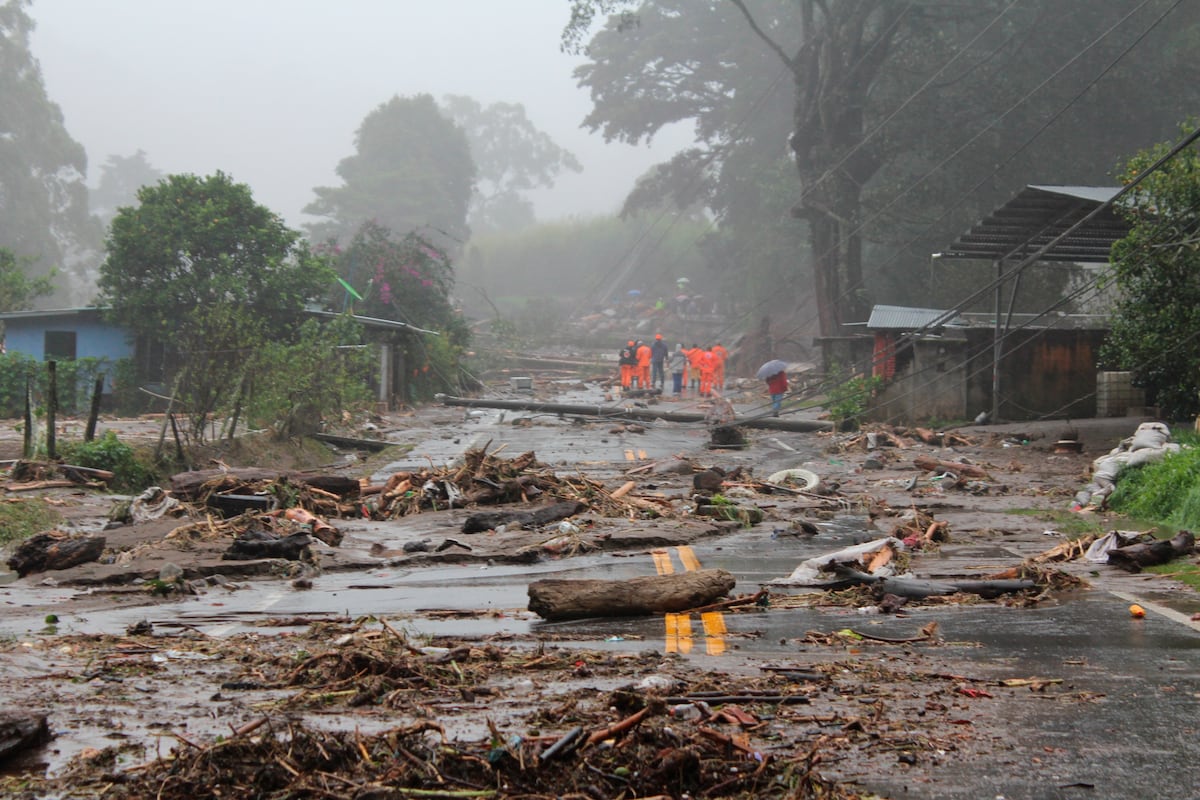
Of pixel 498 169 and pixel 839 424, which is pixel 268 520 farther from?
pixel 498 169

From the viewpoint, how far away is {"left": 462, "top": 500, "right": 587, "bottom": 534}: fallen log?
47.0ft

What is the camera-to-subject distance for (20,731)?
5266 millimetres

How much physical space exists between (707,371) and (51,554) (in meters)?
31.1

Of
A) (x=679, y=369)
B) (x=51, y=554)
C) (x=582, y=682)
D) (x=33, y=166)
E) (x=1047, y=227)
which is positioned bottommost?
(x=582, y=682)

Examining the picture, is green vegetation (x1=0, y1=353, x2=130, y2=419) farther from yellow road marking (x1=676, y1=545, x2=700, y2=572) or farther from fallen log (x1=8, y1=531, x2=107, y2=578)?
yellow road marking (x1=676, y1=545, x2=700, y2=572)

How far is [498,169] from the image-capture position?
14888 centimetres

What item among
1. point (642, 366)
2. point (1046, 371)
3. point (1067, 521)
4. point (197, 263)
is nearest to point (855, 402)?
point (1046, 371)

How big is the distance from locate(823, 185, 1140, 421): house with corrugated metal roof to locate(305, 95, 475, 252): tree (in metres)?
65.4

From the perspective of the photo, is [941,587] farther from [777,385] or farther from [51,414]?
[777,385]

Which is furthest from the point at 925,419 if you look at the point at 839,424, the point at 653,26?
→ the point at 653,26

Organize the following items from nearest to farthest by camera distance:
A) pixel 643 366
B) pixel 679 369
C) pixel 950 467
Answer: pixel 950 467
pixel 679 369
pixel 643 366

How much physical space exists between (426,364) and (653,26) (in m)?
36.3

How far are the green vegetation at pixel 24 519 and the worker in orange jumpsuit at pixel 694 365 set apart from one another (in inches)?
1094

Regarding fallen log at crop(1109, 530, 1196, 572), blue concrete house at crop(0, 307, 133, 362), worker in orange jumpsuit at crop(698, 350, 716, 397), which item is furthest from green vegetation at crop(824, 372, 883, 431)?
blue concrete house at crop(0, 307, 133, 362)
